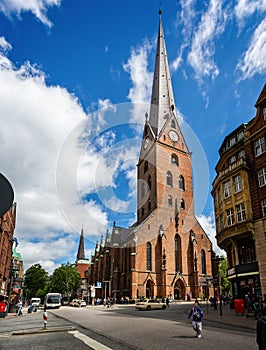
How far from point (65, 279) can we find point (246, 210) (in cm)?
6900

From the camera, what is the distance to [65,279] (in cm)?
8300

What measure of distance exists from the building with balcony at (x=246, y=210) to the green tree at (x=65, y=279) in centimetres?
6245

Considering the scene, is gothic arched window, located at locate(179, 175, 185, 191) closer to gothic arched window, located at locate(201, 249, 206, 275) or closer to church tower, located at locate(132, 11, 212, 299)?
church tower, located at locate(132, 11, 212, 299)

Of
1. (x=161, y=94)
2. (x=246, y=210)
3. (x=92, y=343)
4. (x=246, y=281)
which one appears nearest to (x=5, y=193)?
(x=92, y=343)

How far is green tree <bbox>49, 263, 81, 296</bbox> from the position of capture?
82.9 metres

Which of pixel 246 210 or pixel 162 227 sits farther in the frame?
pixel 162 227

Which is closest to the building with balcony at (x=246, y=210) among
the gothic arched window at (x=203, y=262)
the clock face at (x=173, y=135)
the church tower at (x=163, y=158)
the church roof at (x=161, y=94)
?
the gothic arched window at (x=203, y=262)

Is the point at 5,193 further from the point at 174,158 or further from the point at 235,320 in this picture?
the point at 174,158

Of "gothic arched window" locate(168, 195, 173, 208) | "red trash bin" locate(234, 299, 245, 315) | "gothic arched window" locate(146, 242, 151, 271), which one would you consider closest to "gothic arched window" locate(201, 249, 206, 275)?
"gothic arched window" locate(146, 242, 151, 271)

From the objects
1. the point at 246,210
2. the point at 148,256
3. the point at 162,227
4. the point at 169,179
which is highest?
the point at 169,179

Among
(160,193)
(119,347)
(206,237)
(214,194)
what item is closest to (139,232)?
(160,193)

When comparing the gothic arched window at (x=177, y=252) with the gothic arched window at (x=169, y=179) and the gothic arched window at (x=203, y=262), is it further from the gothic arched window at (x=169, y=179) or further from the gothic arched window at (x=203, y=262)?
the gothic arched window at (x=169, y=179)

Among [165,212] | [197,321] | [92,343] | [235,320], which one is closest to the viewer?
[92,343]

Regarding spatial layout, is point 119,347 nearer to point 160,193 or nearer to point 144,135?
point 160,193
